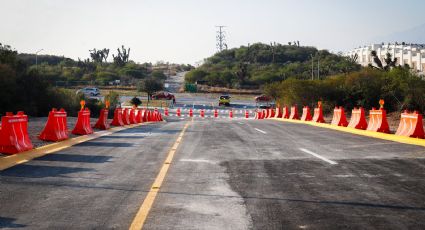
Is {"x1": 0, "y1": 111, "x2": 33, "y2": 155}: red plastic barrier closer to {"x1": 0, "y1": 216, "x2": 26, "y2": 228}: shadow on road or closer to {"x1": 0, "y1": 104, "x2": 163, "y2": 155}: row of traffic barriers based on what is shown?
{"x1": 0, "y1": 104, "x2": 163, "y2": 155}: row of traffic barriers

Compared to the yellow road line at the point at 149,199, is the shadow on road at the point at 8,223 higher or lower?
higher

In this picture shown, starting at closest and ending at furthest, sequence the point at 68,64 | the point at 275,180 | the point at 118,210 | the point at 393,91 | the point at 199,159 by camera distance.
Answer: the point at 118,210, the point at 275,180, the point at 199,159, the point at 393,91, the point at 68,64

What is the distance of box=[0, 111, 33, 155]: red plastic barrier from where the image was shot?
A: 12.6 m

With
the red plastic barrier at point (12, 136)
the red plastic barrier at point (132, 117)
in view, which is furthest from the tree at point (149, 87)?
the red plastic barrier at point (12, 136)

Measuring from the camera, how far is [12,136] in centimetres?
1277

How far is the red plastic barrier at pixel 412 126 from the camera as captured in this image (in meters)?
16.8

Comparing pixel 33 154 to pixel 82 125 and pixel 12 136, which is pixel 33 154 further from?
pixel 82 125

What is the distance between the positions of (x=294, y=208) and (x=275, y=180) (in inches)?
81.1

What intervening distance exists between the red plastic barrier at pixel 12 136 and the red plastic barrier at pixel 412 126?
1131 centimetres

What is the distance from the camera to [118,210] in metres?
6.66

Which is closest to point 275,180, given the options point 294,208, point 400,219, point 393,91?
point 294,208

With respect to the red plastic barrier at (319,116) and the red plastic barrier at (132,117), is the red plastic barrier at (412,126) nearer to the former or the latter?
the red plastic barrier at (319,116)

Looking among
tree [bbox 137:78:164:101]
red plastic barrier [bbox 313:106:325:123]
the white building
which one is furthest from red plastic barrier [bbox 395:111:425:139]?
tree [bbox 137:78:164:101]

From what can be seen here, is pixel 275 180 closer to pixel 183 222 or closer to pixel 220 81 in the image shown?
pixel 183 222
